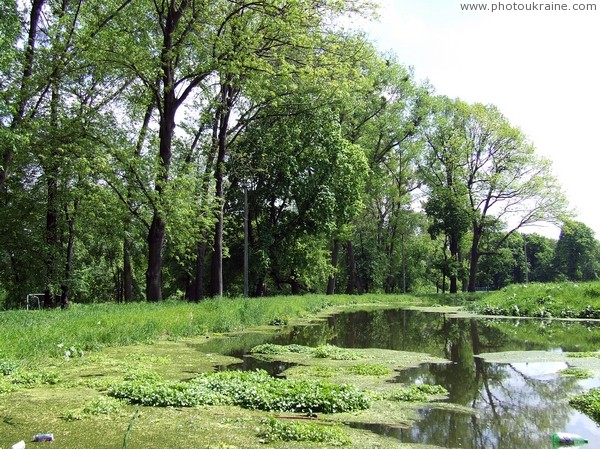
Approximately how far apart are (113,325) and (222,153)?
13.3 m

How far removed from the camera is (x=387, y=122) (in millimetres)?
40062

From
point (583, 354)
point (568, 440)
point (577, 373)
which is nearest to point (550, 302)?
point (583, 354)

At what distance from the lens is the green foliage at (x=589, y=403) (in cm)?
611

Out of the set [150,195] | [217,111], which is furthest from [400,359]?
[217,111]

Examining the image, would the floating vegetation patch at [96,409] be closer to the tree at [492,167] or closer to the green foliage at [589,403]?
the green foliage at [589,403]

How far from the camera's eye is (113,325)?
11.4m

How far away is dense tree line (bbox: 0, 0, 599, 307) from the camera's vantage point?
57.8 feet

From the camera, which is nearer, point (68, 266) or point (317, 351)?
point (317, 351)

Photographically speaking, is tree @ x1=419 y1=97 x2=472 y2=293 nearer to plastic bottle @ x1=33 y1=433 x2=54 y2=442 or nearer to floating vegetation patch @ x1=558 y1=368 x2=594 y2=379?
floating vegetation patch @ x1=558 y1=368 x2=594 y2=379

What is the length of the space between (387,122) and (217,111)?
18.9 meters

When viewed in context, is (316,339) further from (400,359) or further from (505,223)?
(505,223)

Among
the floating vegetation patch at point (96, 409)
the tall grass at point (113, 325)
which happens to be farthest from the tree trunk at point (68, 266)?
the floating vegetation patch at point (96, 409)

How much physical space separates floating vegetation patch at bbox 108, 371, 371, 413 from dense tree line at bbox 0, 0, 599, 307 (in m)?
9.78

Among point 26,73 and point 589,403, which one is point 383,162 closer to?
point 26,73
